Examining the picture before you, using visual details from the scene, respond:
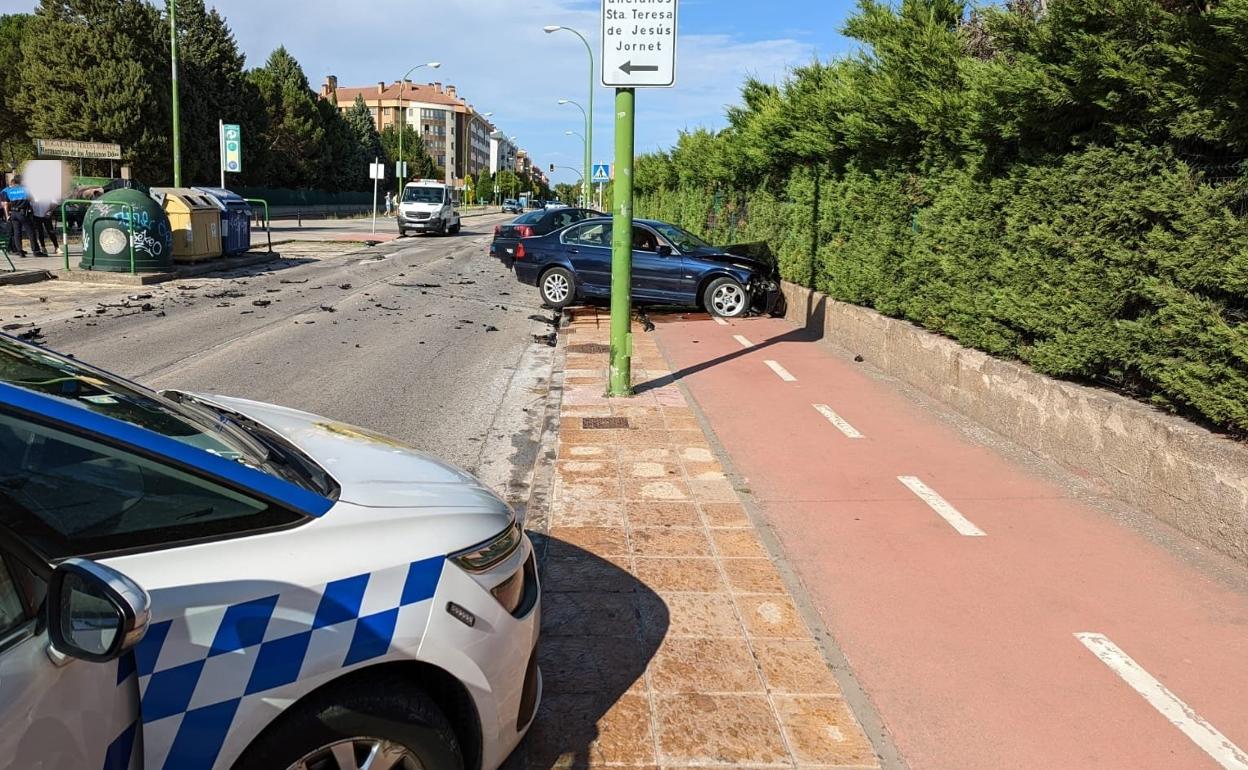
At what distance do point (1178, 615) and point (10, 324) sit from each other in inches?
515

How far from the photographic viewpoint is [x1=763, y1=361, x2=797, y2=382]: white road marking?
1007 centimetres

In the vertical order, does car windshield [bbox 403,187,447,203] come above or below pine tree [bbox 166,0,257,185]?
below

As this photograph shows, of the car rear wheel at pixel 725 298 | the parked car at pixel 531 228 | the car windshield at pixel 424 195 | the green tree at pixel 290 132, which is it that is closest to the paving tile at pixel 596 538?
the car rear wheel at pixel 725 298

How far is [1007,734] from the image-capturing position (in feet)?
11.2

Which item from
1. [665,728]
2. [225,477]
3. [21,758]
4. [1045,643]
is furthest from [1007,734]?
[21,758]

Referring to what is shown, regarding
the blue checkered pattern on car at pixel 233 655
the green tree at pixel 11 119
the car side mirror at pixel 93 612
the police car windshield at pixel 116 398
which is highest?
the green tree at pixel 11 119

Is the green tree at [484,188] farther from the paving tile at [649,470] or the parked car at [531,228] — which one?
the paving tile at [649,470]

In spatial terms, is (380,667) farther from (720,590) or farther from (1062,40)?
(1062,40)

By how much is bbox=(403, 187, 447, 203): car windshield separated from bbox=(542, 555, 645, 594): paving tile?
36.1m

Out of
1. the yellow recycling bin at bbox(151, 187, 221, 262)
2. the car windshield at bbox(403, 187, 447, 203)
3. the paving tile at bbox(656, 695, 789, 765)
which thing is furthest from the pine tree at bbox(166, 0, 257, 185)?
the paving tile at bbox(656, 695, 789, 765)

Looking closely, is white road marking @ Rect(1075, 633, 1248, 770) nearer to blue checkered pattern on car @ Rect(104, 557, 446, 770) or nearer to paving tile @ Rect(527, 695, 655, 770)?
paving tile @ Rect(527, 695, 655, 770)

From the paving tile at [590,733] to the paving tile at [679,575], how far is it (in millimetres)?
1030

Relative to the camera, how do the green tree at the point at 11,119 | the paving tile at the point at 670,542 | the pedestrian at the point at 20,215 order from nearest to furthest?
the paving tile at the point at 670,542
the pedestrian at the point at 20,215
the green tree at the point at 11,119

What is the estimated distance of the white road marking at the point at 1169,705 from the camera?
331 centimetres
